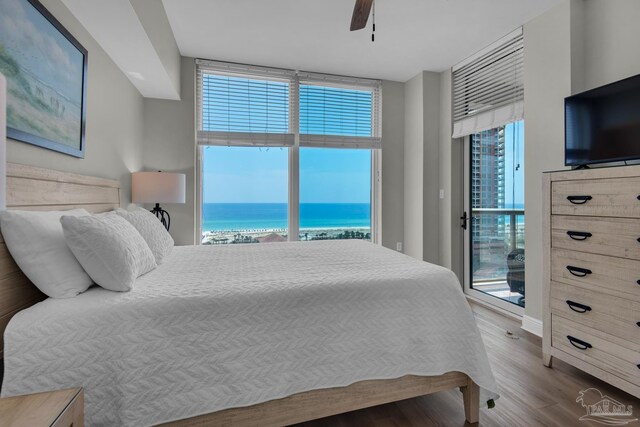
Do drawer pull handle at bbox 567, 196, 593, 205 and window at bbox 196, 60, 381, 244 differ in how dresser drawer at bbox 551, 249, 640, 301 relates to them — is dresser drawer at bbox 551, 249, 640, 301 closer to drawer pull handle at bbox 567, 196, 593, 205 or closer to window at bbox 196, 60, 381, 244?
drawer pull handle at bbox 567, 196, 593, 205

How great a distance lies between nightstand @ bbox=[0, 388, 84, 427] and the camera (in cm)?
71

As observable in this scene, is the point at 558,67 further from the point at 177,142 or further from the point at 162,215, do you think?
the point at 162,215

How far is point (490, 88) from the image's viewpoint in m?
3.29

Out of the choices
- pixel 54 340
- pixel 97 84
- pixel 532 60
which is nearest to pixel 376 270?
pixel 54 340

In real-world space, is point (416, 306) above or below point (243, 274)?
below

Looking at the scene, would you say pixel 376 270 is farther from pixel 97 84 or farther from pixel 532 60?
pixel 532 60

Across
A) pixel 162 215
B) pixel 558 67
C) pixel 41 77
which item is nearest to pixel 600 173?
pixel 558 67

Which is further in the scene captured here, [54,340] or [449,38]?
[449,38]

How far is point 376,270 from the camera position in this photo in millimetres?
1693

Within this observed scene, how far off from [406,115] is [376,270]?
3.24 metres

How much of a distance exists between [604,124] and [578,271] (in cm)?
99

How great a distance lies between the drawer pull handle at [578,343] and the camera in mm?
1871

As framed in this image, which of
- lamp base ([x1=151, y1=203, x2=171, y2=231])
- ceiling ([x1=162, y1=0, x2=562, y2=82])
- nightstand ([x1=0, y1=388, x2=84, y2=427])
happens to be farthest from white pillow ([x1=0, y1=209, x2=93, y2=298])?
ceiling ([x1=162, y1=0, x2=562, y2=82])

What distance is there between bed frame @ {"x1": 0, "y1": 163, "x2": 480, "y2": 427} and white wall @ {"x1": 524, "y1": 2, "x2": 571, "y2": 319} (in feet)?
5.64
